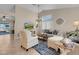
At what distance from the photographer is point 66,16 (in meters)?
1.94

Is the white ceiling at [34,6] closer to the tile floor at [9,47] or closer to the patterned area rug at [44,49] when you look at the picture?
the tile floor at [9,47]

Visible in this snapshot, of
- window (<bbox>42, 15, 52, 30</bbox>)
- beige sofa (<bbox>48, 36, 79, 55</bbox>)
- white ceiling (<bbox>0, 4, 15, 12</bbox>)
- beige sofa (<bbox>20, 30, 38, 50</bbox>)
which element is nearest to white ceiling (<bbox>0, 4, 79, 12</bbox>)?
white ceiling (<bbox>0, 4, 15, 12</bbox>)

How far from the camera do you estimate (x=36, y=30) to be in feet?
6.40

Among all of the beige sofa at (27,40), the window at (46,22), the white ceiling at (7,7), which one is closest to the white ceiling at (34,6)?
the white ceiling at (7,7)

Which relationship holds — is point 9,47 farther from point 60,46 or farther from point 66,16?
point 66,16

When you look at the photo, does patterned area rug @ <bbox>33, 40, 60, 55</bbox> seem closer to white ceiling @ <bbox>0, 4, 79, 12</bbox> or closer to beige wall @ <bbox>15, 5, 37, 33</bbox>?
beige wall @ <bbox>15, 5, 37, 33</bbox>

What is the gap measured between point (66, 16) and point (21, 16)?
0.82 metres

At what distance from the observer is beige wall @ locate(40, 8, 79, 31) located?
1896 millimetres

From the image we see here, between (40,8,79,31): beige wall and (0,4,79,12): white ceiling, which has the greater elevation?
(0,4,79,12): white ceiling

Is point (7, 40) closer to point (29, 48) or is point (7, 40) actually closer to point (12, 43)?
point (12, 43)

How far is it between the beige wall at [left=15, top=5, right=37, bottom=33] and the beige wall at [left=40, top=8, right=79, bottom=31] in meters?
0.19
